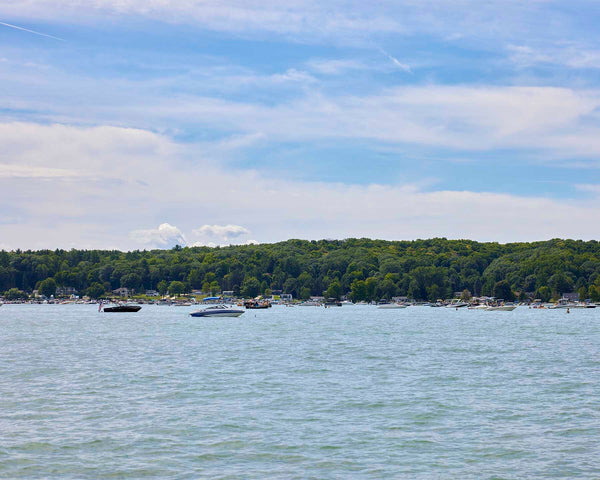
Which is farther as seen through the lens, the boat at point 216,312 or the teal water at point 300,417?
the boat at point 216,312

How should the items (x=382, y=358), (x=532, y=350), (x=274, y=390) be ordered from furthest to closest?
(x=532, y=350) < (x=382, y=358) < (x=274, y=390)

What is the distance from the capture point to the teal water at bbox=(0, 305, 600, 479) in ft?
82.0

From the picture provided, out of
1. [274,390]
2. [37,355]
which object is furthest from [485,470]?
[37,355]

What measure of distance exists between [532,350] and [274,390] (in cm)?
4139

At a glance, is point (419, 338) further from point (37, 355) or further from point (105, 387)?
point (105, 387)

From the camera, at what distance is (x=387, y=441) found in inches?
1142

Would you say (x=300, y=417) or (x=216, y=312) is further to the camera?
(x=216, y=312)

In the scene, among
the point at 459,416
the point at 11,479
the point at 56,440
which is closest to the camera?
the point at 11,479

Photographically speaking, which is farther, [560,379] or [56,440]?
[560,379]

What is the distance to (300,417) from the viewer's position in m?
33.9

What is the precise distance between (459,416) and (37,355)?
4686 centimetres

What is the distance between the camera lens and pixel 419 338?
3824 inches

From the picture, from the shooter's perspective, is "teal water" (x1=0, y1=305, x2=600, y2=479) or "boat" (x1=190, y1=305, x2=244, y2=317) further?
"boat" (x1=190, y1=305, x2=244, y2=317)

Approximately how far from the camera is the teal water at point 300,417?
82.0 feet
